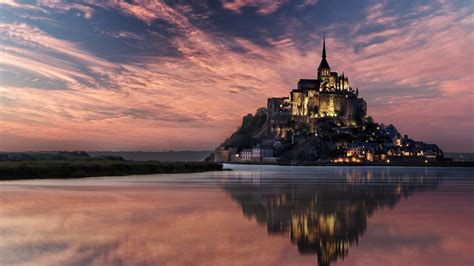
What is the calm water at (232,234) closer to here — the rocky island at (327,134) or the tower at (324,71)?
the rocky island at (327,134)

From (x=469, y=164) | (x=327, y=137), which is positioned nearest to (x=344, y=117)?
(x=327, y=137)

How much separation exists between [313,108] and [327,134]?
40.7 ft

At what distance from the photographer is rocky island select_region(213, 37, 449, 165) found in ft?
506

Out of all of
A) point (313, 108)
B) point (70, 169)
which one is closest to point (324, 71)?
point (313, 108)

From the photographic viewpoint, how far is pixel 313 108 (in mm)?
166375

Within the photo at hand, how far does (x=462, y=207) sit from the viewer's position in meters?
22.0

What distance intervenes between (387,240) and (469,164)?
167497mm

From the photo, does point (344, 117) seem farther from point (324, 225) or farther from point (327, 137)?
point (324, 225)

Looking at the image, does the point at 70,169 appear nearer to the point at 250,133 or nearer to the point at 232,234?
the point at 232,234

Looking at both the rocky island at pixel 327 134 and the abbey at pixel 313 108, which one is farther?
the abbey at pixel 313 108

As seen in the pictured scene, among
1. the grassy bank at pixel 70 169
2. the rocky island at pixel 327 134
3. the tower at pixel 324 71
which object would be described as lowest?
the grassy bank at pixel 70 169

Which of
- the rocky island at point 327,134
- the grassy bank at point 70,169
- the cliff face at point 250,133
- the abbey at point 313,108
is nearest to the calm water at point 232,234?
the grassy bank at point 70,169

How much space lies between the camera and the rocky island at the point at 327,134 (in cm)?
15438

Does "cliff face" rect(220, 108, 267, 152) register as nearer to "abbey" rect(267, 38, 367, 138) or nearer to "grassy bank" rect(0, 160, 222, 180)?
"abbey" rect(267, 38, 367, 138)
